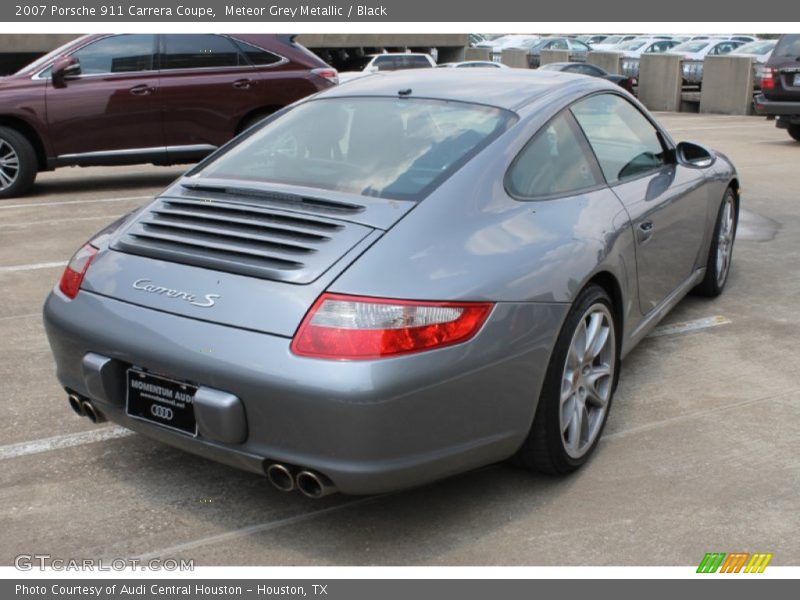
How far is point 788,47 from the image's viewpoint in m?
14.4

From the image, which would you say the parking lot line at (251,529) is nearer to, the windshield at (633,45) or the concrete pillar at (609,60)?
the concrete pillar at (609,60)

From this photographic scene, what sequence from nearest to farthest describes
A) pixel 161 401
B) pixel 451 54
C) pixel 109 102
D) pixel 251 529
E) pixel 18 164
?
1. pixel 161 401
2. pixel 251 529
3. pixel 18 164
4. pixel 109 102
5. pixel 451 54

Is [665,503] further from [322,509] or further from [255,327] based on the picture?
[255,327]

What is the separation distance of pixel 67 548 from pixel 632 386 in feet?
8.97

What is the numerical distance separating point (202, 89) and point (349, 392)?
815 cm

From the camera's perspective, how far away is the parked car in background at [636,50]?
27.5m

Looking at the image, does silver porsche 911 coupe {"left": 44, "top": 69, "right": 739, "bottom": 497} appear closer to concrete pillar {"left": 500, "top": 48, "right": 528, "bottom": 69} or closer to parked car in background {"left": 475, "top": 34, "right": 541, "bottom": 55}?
concrete pillar {"left": 500, "top": 48, "right": 528, "bottom": 69}

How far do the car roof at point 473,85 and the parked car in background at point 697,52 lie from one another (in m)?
21.7

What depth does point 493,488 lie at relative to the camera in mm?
3682

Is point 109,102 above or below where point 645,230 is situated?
above

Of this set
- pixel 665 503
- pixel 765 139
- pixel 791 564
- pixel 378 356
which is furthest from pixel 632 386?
pixel 765 139

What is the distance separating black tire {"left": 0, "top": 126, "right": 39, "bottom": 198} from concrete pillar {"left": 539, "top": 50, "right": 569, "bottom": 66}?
24569mm

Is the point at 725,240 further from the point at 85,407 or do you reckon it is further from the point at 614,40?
the point at 614,40

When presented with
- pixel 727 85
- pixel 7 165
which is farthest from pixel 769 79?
pixel 7 165
